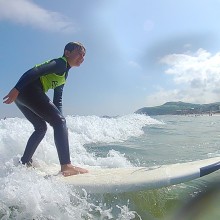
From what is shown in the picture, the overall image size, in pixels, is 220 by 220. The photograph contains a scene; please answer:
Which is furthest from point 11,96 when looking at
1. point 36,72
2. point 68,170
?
point 68,170

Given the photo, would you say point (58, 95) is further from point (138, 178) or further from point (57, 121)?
point (138, 178)

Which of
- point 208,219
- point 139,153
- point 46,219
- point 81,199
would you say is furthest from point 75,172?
point 139,153

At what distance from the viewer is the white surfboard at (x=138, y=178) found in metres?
3.68

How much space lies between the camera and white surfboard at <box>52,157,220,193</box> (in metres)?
3.68

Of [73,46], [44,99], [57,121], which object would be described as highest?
[73,46]

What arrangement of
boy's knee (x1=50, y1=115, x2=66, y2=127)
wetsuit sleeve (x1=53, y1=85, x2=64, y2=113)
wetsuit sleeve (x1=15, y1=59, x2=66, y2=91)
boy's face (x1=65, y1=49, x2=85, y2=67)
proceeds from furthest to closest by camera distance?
wetsuit sleeve (x1=53, y1=85, x2=64, y2=113), boy's face (x1=65, y1=49, x2=85, y2=67), boy's knee (x1=50, y1=115, x2=66, y2=127), wetsuit sleeve (x1=15, y1=59, x2=66, y2=91)

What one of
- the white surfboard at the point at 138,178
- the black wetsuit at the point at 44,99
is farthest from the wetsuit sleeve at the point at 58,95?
the white surfboard at the point at 138,178

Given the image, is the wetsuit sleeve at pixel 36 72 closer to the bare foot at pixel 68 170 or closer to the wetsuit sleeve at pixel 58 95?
the wetsuit sleeve at pixel 58 95

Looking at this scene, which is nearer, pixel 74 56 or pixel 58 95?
pixel 74 56

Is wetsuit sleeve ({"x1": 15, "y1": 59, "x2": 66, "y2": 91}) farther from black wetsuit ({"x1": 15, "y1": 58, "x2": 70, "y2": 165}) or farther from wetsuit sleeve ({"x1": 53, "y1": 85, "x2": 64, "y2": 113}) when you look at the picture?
wetsuit sleeve ({"x1": 53, "y1": 85, "x2": 64, "y2": 113})

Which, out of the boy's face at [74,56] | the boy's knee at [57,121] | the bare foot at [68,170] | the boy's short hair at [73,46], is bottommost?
the bare foot at [68,170]

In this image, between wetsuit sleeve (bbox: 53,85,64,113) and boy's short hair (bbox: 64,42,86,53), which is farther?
wetsuit sleeve (bbox: 53,85,64,113)

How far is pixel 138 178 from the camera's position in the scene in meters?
3.81

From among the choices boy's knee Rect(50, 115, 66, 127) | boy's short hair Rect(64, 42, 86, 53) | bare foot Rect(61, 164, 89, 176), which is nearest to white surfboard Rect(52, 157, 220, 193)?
bare foot Rect(61, 164, 89, 176)
